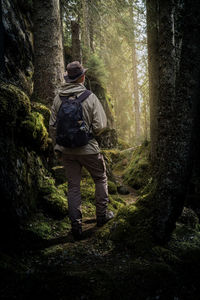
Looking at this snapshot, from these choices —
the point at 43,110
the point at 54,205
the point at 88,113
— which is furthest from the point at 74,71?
the point at 54,205

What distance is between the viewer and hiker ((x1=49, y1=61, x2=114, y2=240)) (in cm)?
393

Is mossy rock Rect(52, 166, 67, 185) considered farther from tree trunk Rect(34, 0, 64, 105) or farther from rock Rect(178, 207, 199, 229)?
rock Rect(178, 207, 199, 229)

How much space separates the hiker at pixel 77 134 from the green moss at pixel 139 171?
449cm

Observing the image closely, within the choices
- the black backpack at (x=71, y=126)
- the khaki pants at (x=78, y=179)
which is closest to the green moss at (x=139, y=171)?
the khaki pants at (x=78, y=179)

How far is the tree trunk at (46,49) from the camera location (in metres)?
6.62

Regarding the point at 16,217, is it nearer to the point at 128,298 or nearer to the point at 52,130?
the point at 52,130

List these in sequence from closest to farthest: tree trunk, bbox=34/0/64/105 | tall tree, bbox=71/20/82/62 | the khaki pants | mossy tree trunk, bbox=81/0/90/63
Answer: the khaki pants → tree trunk, bbox=34/0/64/105 → tall tree, bbox=71/20/82/62 → mossy tree trunk, bbox=81/0/90/63

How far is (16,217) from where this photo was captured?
3479 mm

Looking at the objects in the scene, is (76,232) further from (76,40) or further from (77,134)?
(76,40)

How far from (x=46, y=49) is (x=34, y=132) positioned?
3221 mm

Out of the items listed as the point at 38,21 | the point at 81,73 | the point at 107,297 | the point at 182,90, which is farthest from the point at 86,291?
the point at 38,21

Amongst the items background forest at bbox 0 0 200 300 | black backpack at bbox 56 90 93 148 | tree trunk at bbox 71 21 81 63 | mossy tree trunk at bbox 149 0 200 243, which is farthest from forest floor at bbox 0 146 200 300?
tree trunk at bbox 71 21 81 63

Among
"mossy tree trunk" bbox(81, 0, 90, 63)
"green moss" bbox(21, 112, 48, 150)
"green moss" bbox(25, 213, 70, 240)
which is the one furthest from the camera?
"mossy tree trunk" bbox(81, 0, 90, 63)

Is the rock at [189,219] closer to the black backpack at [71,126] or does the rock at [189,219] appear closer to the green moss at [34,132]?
the black backpack at [71,126]
